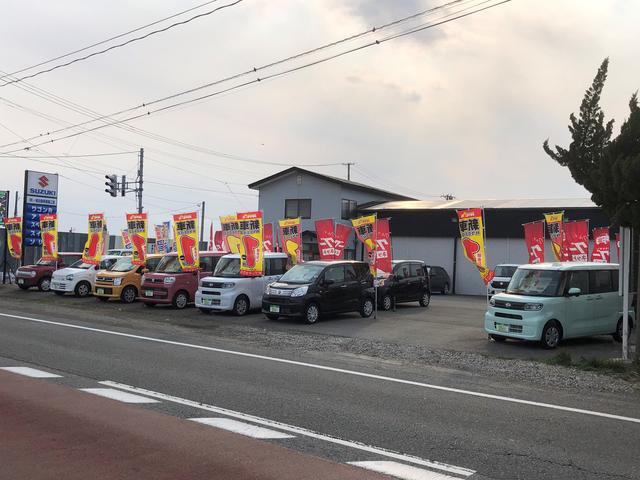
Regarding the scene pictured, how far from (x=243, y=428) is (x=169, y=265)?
15.1m

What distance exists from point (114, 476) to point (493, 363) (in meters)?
8.03

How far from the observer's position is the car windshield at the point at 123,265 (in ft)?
72.4

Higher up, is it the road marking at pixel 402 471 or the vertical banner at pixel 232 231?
the vertical banner at pixel 232 231

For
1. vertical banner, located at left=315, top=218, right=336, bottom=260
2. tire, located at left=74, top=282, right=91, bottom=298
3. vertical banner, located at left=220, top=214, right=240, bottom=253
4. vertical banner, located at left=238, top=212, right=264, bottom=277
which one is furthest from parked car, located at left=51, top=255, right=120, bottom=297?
vertical banner, located at left=315, top=218, right=336, bottom=260

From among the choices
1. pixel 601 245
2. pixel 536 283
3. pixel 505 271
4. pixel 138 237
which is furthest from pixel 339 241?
pixel 601 245

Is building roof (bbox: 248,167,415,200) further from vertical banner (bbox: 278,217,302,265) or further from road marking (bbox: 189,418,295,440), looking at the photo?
road marking (bbox: 189,418,295,440)

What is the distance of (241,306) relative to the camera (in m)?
18.1

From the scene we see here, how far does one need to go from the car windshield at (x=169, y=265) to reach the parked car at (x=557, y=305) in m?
11.2

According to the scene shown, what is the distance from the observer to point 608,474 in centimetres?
501

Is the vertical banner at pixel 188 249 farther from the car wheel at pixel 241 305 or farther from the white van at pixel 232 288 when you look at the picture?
the car wheel at pixel 241 305

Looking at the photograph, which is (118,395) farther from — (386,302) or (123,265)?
(123,265)

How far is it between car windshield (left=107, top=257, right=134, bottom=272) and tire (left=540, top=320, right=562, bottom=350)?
15282 mm

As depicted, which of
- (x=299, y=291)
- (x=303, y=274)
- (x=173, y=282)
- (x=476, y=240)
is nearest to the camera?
(x=299, y=291)

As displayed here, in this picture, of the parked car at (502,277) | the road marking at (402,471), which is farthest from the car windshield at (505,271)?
the road marking at (402,471)
